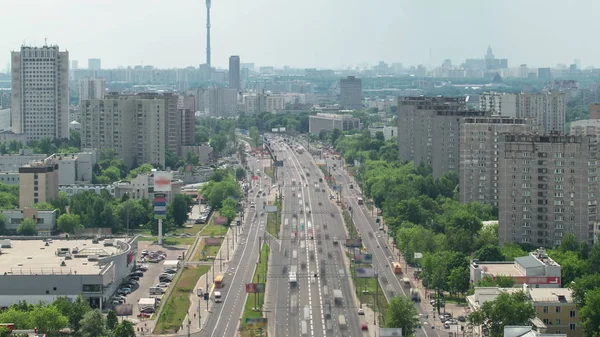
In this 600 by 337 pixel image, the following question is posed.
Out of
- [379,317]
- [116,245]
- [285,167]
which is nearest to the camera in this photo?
[379,317]

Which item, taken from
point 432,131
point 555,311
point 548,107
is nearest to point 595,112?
point 548,107

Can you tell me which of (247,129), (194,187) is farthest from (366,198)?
(247,129)

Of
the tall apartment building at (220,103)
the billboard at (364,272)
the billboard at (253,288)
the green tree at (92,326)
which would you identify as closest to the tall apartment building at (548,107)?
the billboard at (364,272)

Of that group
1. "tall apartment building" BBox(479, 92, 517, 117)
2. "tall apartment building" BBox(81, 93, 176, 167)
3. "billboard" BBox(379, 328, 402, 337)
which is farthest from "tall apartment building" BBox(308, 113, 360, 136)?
"billboard" BBox(379, 328, 402, 337)

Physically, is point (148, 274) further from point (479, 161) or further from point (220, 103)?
point (220, 103)

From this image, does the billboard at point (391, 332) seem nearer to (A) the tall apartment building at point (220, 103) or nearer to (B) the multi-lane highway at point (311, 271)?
(B) the multi-lane highway at point (311, 271)

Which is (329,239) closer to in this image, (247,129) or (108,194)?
(108,194)
